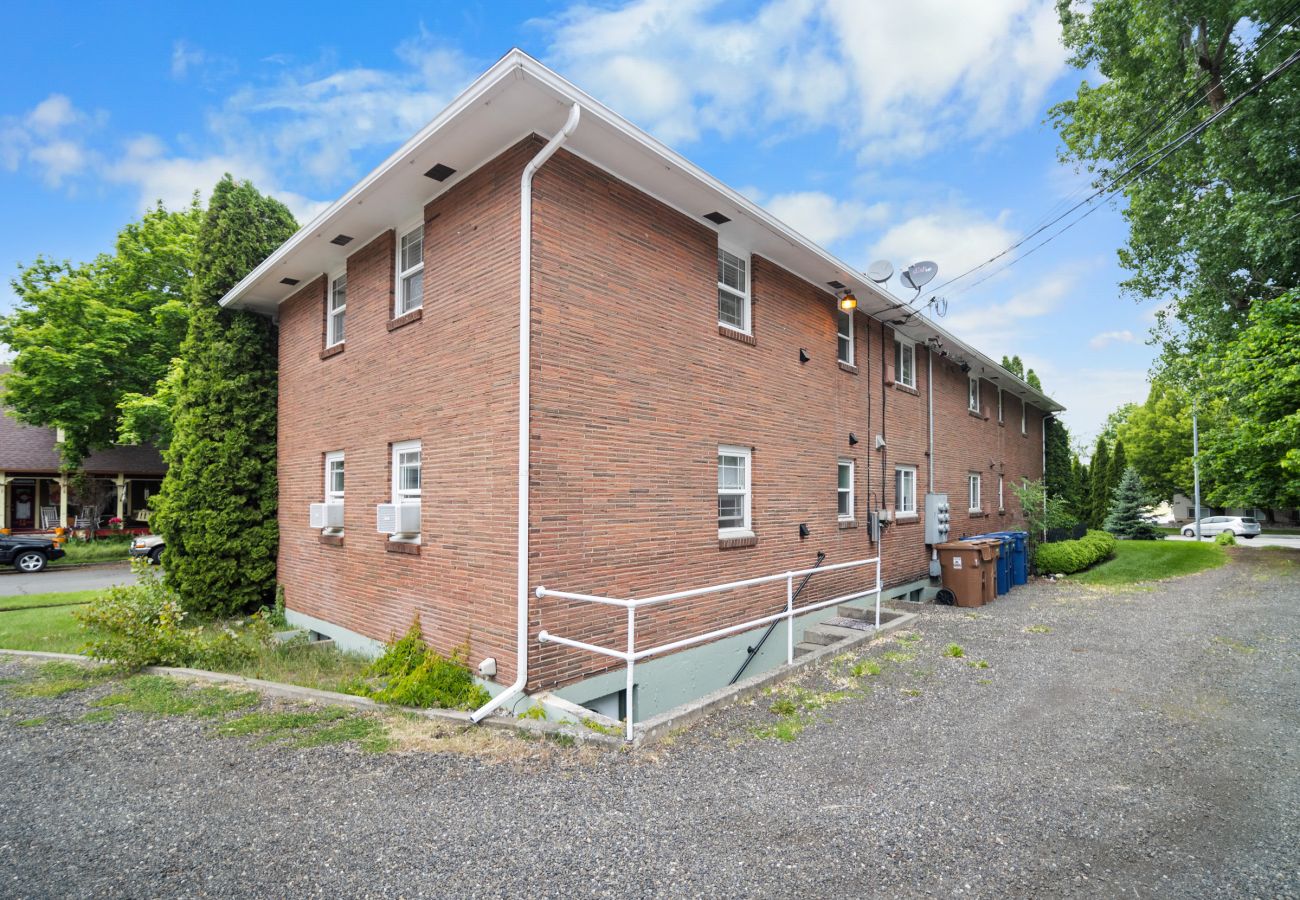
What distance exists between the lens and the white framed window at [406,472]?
746cm

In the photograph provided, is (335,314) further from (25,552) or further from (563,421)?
(25,552)

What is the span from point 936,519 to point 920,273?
16.8 ft

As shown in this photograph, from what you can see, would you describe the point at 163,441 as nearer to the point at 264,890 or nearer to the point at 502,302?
the point at 502,302

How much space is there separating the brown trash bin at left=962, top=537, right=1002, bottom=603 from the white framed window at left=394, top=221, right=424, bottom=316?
11.1 metres

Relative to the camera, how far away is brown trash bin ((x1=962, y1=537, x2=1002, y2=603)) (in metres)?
12.0

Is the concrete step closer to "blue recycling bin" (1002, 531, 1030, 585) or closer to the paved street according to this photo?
"blue recycling bin" (1002, 531, 1030, 585)

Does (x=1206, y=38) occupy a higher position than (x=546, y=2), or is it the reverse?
(x=1206, y=38)

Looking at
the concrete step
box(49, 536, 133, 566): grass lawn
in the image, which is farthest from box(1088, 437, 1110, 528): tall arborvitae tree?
box(49, 536, 133, 566): grass lawn

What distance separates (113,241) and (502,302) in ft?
77.0

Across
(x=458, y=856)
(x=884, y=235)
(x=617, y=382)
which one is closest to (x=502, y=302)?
(x=617, y=382)

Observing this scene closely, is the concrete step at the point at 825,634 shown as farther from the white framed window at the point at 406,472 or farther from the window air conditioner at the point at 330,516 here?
the window air conditioner at the point at 330,516

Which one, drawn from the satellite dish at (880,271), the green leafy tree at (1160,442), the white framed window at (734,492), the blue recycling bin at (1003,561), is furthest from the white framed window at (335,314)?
the green leafy tree at (1160,442)

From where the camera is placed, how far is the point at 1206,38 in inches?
546

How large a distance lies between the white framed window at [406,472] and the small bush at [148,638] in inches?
105
